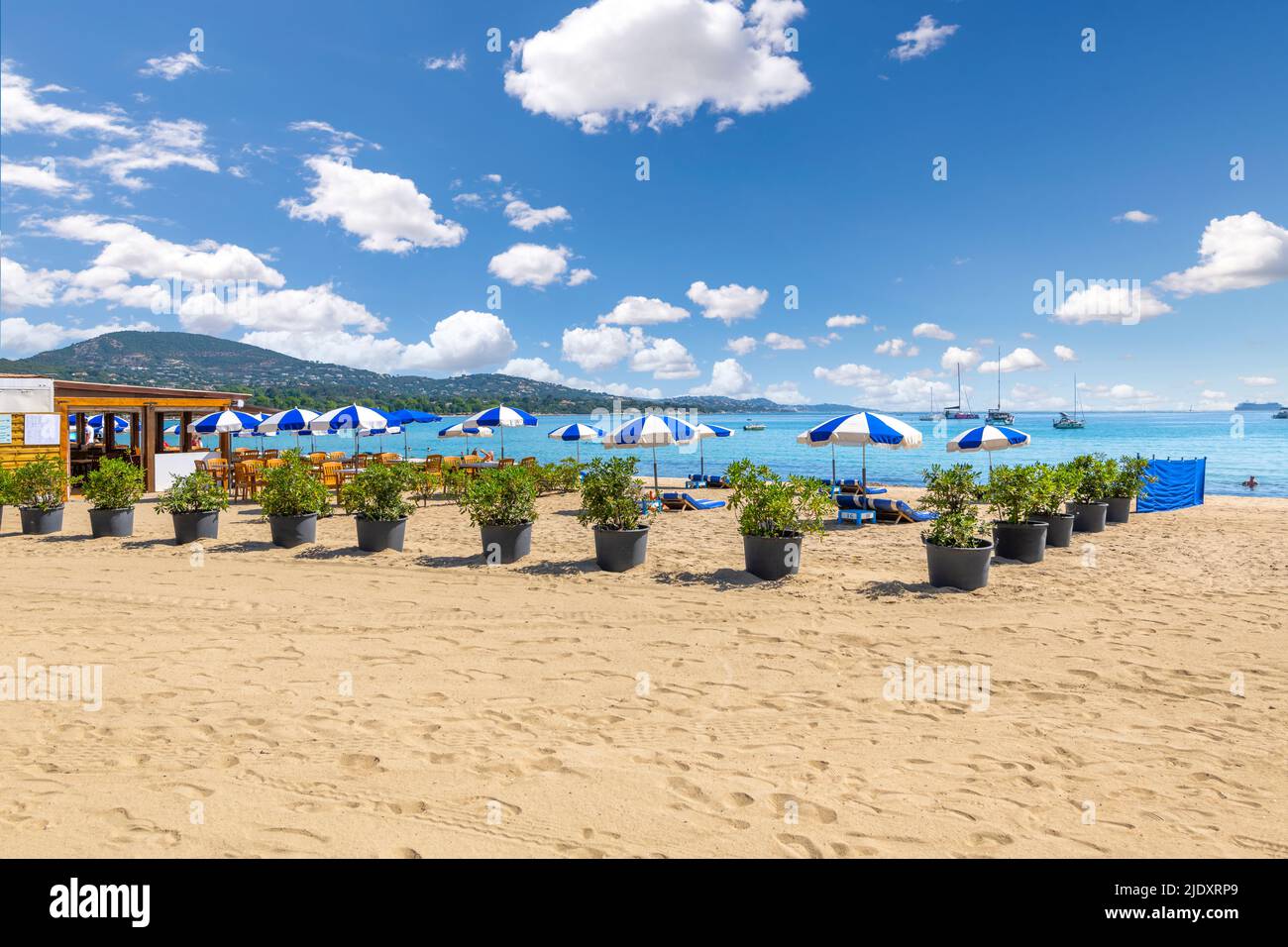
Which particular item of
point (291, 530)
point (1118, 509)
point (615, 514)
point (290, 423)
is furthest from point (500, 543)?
point (1118, 509)

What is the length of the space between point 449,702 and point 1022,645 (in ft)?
16.4

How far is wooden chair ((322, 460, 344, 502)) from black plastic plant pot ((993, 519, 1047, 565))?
44.6ft

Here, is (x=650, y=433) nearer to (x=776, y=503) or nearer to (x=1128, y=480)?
(x=776, y=503)

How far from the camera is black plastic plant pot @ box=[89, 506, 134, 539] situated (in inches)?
453

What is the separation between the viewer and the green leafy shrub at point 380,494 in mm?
10344

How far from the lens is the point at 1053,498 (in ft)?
33.3

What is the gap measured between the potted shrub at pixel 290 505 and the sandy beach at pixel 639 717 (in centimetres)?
186

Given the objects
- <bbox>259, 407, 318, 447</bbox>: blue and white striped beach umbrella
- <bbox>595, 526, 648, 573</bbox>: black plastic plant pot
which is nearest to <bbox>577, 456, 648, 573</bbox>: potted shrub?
<bbox>595, 526, 648, 573</bbox>: black plastic plant pot

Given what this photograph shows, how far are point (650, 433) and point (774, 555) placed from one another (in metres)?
7.06

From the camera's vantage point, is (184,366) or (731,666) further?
(184,366)
